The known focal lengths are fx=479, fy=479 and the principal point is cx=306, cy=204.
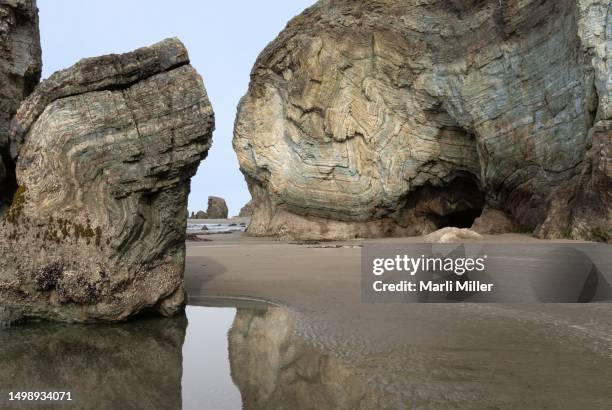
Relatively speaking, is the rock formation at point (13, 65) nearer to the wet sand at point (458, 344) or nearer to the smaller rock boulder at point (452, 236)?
the wet sand at point (458, 344)

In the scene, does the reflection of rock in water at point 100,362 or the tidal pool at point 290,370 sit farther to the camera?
the reflection of rock in water at point 100,362

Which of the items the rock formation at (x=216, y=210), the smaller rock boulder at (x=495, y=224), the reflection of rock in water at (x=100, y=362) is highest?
the rock formation at (x=216, y=210)

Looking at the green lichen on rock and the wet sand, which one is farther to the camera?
the green lichen on rock

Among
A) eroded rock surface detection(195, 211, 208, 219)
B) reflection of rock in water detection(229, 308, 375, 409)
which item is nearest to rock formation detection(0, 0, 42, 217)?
reflection of rock in water detection(229, 308, 375, 409)

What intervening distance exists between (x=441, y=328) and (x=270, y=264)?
16.9 feet

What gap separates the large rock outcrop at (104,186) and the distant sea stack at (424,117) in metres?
11.0

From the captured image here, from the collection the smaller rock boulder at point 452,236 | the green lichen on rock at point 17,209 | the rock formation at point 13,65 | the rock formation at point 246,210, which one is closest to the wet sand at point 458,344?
the green lichen on rock at point 17,209

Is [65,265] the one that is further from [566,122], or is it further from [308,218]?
[308,218]

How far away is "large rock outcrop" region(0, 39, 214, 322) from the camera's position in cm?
519

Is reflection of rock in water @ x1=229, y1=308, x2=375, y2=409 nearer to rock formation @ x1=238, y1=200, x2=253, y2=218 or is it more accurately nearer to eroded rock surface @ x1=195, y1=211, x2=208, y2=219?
eroded rock surface @ x1=195, y1=211, x2=208, y2=219

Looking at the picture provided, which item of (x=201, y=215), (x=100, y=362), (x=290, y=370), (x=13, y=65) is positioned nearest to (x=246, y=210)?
(x=201, y=215)

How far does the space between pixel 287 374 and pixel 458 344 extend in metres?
1.54

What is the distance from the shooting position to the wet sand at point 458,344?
303 cm

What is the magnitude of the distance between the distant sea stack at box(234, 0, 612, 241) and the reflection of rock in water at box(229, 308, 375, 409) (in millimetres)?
10955
